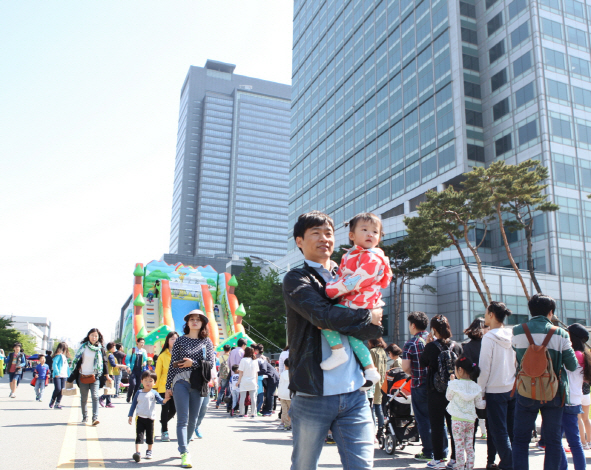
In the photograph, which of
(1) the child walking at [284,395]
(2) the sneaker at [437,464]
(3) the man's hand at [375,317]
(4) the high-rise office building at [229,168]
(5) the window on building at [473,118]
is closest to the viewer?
(3) the man's hand at [375,317]

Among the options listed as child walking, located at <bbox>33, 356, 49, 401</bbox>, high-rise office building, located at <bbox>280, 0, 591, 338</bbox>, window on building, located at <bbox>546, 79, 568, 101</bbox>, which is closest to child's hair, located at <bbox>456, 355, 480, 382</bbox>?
child walking, located at <bbox>33, 356, 49, 401</bbox>

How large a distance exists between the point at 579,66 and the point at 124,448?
5004cm

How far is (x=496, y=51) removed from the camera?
49.2m

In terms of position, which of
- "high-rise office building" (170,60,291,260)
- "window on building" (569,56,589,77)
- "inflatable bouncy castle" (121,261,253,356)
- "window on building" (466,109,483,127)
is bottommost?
"inflatable bouncy castle" (121,261,253,356)

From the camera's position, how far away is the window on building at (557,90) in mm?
43125

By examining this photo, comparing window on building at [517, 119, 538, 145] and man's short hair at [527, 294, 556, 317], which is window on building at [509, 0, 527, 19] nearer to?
window on building at [517, 119, 538, 145]

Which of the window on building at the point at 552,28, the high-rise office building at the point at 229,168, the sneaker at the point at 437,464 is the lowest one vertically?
the sneaker at the point at 437,464

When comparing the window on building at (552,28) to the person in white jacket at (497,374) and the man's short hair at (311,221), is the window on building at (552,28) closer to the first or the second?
the person in white jacket at (497,374)

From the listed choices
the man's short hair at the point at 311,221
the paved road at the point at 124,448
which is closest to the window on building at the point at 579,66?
the paved road at the point at 124,448

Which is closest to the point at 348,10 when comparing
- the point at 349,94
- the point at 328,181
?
the point at 349,94

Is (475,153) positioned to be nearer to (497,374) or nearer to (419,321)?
(419,321)

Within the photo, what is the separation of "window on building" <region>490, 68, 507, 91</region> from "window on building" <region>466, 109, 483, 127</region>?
9.57 ft

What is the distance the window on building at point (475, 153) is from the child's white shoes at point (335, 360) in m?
47.6

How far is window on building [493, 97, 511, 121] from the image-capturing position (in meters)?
46.8
